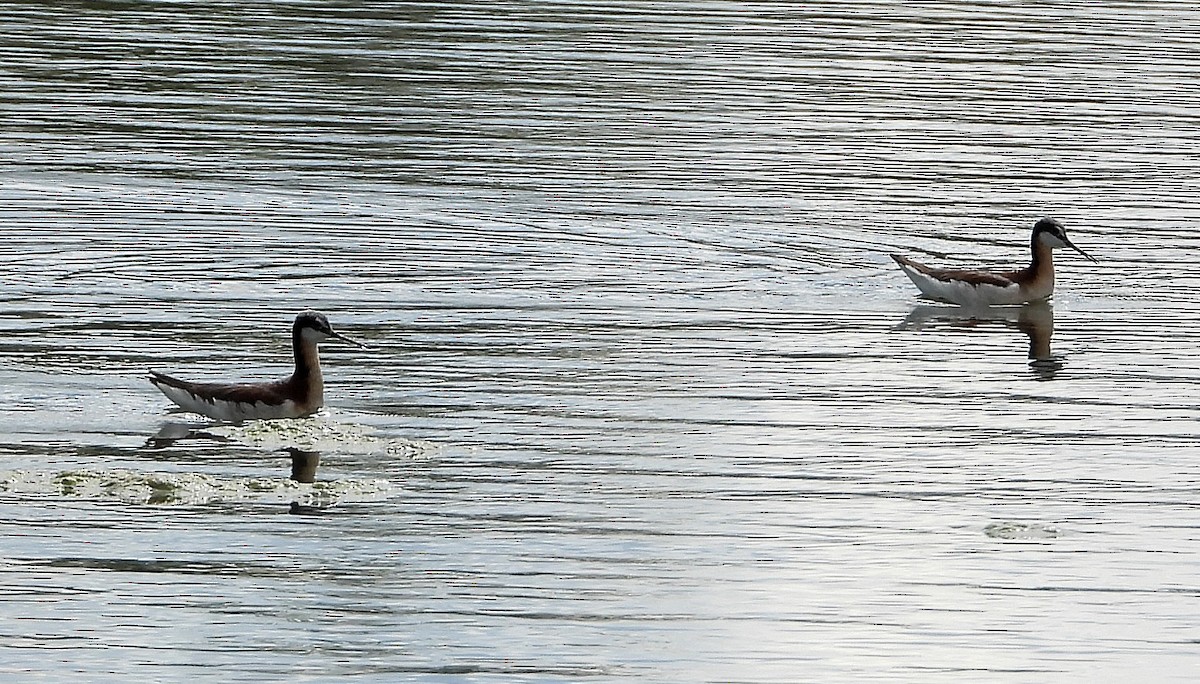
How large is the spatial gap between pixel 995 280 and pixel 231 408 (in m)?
8.76

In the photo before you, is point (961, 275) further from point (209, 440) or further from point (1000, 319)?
point (209, 440)

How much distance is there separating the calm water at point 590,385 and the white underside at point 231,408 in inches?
6.6

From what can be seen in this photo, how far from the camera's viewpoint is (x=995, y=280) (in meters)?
23.6

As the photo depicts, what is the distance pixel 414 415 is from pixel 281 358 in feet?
7.92

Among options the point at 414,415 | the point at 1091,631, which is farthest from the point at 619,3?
the point at 1091,631

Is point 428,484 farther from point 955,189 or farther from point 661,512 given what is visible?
point 955,189

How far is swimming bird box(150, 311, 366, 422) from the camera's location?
1748 cm

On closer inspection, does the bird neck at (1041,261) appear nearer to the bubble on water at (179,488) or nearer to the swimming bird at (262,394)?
A: the swimming bird at (262,394)

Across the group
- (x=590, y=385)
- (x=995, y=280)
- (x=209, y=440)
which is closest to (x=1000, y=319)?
(x=995, y=280)

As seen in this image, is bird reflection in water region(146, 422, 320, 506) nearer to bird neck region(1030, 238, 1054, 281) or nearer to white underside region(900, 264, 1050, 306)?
white underside region(900, 264, 1050, 306)

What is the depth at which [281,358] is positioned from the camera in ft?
65.5

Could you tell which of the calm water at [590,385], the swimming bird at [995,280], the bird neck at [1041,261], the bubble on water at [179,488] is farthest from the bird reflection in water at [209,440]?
the bird neck at [1041,261]

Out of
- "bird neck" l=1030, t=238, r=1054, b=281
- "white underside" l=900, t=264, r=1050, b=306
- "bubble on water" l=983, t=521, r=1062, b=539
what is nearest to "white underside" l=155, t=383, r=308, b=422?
"bubble on water" l=983, t=521, r=1062, b=539

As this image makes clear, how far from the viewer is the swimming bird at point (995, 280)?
23.5 m
